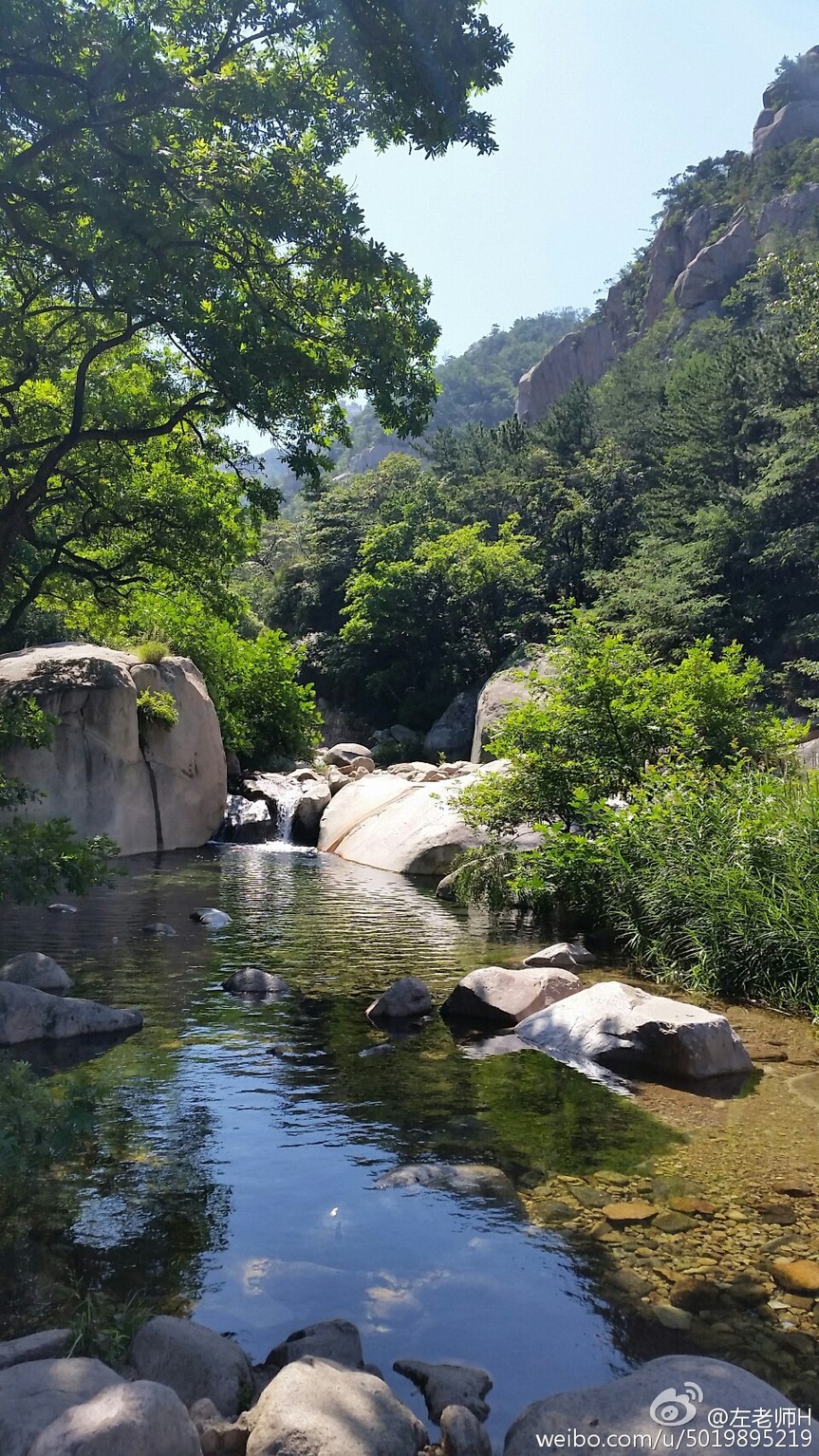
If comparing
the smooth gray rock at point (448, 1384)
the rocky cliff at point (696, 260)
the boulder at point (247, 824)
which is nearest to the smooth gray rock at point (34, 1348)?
the smooth gray rock at point (448, 1384)

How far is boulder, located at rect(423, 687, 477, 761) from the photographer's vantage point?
37125 millimetres

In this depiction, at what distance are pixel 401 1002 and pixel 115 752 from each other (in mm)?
12280

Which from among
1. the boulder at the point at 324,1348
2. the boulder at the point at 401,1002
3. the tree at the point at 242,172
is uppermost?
the tree at the point at 242,172

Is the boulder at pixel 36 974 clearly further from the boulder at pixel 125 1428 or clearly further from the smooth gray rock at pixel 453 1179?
the boulder at pixel 125 1428

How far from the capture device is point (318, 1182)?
17.8 ft

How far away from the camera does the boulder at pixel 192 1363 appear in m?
3.44

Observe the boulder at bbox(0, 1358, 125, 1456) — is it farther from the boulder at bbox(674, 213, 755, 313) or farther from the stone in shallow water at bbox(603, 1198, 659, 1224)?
the boulder at bbox(674, 213, 755, 313)

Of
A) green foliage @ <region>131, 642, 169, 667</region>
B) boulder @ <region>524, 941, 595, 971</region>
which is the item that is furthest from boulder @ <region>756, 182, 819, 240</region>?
boulder @ <region>524, 941, 595, 971</region>

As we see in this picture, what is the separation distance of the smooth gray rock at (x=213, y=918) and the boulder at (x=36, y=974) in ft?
10.6

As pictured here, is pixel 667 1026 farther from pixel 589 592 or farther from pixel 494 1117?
pixel 589 592

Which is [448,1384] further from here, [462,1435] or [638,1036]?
[638,1036]

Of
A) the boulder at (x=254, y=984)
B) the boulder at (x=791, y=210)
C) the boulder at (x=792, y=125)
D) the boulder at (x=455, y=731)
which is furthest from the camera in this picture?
the boulder at (x=792, y=125)

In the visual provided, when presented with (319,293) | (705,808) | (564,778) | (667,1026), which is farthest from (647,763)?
(319,293)

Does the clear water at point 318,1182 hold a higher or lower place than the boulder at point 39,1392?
lower
